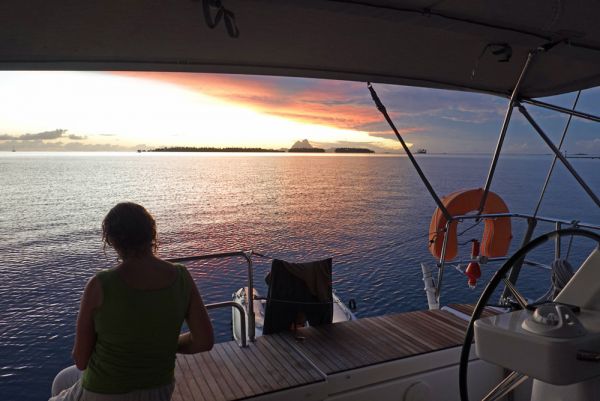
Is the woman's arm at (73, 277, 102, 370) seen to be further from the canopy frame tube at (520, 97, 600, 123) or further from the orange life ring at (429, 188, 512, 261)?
the orange life ring at (429, 188, 512, 261)

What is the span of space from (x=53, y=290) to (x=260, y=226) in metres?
17.2

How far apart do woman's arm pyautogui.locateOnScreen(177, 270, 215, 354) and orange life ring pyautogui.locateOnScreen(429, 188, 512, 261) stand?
450cm

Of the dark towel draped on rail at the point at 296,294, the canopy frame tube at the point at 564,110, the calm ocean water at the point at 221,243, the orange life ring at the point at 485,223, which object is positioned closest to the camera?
the canopy frame tube at the point at 564,110

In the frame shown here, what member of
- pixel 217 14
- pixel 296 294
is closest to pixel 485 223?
pixel 296 294

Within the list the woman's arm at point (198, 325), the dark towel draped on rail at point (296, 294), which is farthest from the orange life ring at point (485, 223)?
the woman's arm at point (198, 325)

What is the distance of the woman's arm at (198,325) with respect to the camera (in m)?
1.80

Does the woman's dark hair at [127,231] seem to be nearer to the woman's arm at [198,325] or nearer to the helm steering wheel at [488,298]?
the woman's arm at [198,325]

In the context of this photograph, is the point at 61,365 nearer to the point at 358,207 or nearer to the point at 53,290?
the point at 53,290

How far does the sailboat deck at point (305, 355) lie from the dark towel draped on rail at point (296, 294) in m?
0.13

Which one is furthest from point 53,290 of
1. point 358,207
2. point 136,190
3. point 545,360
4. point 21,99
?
Answer: point 136,190

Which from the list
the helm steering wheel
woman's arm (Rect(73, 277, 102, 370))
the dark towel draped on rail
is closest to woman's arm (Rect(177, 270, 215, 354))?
woman's arm (Rect(73, 277, 102, 370))

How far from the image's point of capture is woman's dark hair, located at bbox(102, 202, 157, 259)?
65.1 inches

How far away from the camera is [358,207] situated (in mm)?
42812

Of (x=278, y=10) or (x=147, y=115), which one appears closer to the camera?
(x=278, y=10)
